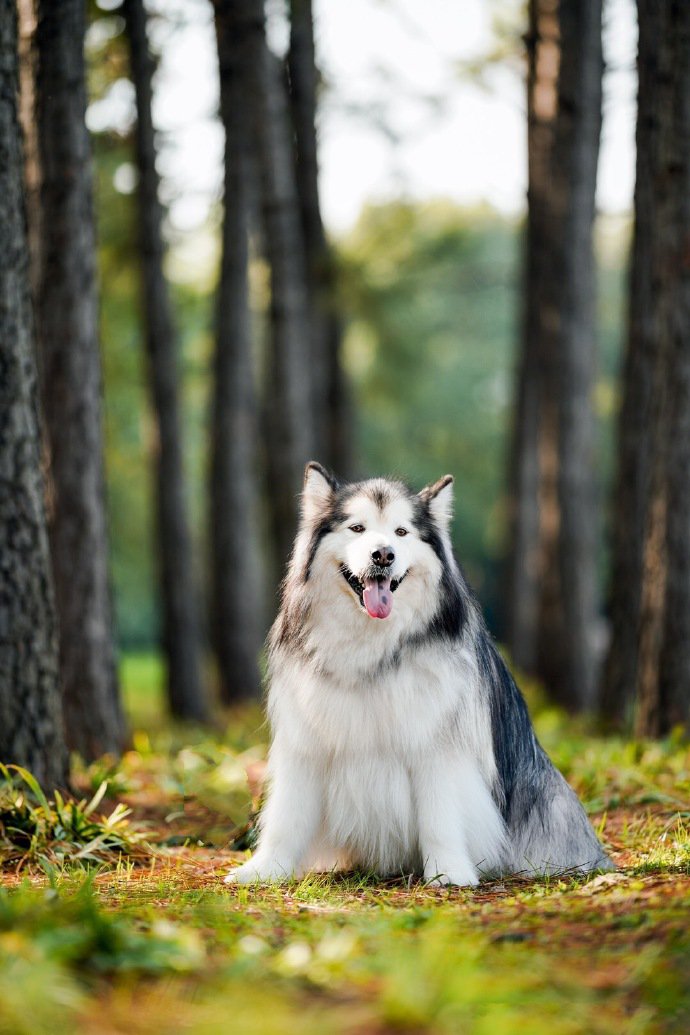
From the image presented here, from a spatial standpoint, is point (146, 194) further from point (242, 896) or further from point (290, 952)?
point (290, 952)

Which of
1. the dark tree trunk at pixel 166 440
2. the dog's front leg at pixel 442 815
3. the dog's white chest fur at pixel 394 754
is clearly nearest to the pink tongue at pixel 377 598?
the dog's white chest fur at pixel 394 754

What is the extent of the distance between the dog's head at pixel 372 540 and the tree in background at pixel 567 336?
8.06 metres

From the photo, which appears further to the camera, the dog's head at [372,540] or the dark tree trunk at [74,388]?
the dark tree trunk at [74,388]

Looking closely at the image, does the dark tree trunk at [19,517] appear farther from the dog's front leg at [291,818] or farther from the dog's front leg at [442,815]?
the dog's front leg at [442,815]

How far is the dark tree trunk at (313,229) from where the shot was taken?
15867mm

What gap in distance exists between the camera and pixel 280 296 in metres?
12.5

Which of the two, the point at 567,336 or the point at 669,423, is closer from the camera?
the point at 669,423

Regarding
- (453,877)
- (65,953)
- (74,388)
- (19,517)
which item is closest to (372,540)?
(453,877)

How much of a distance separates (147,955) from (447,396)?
35220mm

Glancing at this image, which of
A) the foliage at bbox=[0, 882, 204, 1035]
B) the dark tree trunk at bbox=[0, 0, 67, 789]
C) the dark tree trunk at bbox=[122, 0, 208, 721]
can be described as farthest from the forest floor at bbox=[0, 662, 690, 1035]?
the dark tree trunk at bbox=[122, 0, 208, 721]

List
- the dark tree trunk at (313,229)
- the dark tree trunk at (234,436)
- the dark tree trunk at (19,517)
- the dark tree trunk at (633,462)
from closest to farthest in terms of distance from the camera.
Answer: the dark tree trunk at (19,517), the dark tree trunk at (633,462), the dark tree trunk at (234,436), the dark tree trunk at (313,229)

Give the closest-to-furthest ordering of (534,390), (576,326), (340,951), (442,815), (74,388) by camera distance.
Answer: (340,951)
(442,815)
(74,388)
(576,326)
(534,390)

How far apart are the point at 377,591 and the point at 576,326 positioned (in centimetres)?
872

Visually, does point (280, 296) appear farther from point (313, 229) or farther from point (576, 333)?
point (313, 229)
